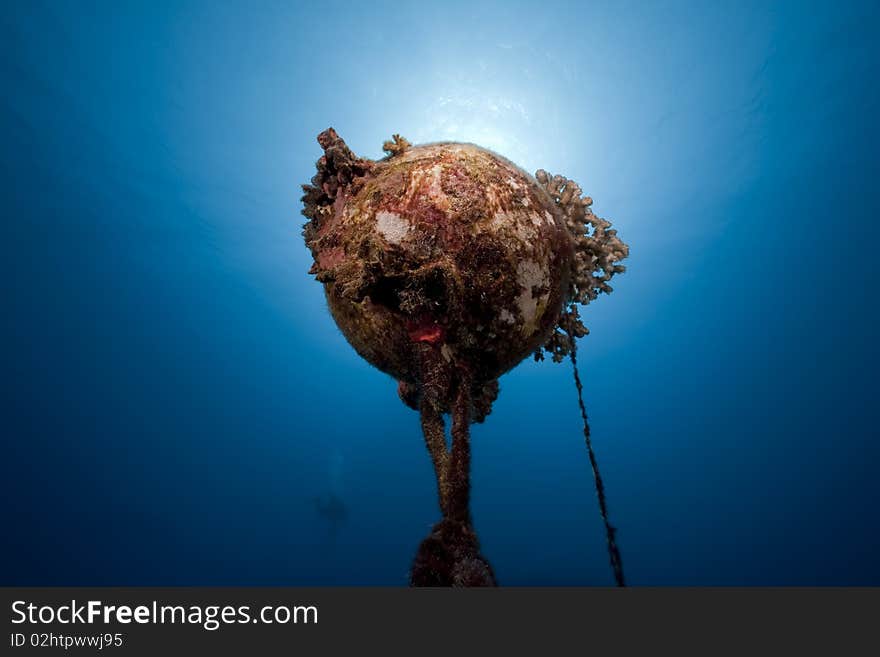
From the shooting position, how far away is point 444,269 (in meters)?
2.26

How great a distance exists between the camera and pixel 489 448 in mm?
52719

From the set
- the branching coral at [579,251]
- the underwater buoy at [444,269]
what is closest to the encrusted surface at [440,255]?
the underwater buoy at [444,269]

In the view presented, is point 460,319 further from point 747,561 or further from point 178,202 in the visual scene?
point 747,561

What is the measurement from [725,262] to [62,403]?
203ft

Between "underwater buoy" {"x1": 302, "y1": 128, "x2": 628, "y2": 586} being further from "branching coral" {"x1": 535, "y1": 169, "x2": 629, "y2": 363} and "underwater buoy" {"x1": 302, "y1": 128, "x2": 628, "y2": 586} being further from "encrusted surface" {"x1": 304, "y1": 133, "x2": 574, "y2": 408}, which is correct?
"branching coral" {"x1": 535, "y1": 169, "x2": 629, "y2": 363}

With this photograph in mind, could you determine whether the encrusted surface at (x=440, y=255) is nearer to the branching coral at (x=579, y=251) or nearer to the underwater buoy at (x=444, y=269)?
the underwater buoy at (x=444, y=269)

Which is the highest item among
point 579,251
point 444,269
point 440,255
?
point 579,251

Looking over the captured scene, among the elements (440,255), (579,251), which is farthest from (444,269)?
(579,251)

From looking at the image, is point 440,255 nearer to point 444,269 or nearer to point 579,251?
point 444,269

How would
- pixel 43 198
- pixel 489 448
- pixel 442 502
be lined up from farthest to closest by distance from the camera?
1. pixel 489 448
2. pixel 43 198
3. pixel 442 502

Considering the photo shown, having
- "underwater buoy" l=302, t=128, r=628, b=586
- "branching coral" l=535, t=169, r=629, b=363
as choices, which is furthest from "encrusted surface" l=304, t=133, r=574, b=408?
"branching coral" l=535, t=169, r=629, b=363

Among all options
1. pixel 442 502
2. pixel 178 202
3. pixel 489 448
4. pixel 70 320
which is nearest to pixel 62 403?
pixel 70 320

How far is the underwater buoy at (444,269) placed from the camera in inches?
90.0

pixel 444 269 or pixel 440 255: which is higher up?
pixel 440 255
